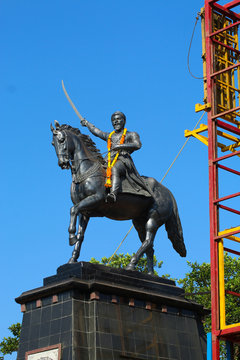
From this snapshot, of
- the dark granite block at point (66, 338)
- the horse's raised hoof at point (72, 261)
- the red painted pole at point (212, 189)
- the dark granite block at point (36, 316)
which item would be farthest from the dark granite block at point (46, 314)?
the red painted pole at point (212, 189)

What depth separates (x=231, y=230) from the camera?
1961 cm

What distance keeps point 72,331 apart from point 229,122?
7.96m

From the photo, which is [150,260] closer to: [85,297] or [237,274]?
[85,297]

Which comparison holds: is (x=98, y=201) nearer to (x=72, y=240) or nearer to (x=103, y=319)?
(x=72, y=240)

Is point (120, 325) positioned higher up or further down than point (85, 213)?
further down

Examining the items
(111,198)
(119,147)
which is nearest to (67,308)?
(111,198)

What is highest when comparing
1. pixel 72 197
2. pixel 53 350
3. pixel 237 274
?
pixel 237 274

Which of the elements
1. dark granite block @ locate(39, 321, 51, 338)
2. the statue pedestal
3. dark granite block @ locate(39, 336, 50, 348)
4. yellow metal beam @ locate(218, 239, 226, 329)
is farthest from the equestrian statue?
yellow metal beam @ locate(218, 239, 226, 329)

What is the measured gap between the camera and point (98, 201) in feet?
67.2

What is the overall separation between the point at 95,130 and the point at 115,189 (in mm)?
2680

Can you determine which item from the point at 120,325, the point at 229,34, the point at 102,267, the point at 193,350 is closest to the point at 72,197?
the point at 102,267

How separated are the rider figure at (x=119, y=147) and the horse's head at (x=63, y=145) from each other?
1228 mm

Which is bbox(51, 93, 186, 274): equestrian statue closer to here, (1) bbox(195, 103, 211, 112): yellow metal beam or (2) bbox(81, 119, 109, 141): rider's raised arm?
(2) bbox(81, 119, 109, 141): rider's raised arm

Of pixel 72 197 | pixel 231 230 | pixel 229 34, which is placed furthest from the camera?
pixel 229 34
